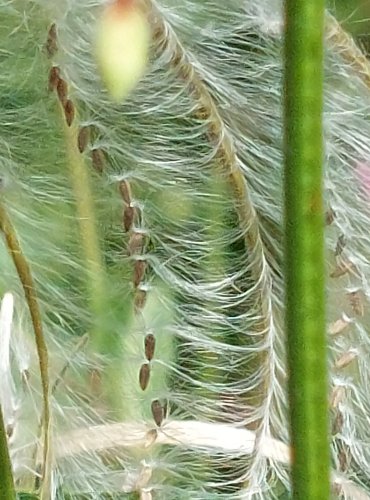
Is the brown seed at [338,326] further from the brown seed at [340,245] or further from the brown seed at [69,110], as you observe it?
the brown seed at [69,110]

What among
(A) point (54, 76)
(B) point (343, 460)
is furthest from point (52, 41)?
(B) point (343, 460)

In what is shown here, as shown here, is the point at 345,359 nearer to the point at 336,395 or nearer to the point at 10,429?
the point at 336,395

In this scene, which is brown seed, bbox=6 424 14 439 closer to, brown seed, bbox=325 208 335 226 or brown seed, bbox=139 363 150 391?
brown seed, bbox=139 363 150 391

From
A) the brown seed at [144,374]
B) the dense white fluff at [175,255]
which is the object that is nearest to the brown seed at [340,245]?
the dense white fluff at [175,255]

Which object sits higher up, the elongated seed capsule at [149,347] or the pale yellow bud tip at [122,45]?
the pale yellow bud tip at [122,45]

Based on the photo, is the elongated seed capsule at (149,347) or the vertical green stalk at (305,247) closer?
the vertical green stalk at (305,247)

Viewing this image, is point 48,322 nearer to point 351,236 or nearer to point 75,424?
point 75,424

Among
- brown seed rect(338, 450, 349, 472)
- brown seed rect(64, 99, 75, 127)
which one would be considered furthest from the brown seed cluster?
brown seed rect(338, 450, 349, 472)

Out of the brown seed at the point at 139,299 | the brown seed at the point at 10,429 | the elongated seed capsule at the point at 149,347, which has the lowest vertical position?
the brown seed at the point at 10,429
